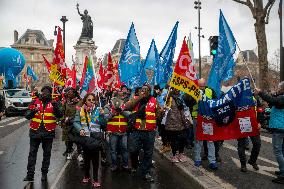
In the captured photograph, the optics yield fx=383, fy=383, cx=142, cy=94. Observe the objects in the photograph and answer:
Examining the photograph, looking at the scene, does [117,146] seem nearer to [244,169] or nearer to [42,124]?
[42,124]

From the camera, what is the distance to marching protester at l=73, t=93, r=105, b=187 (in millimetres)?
6977

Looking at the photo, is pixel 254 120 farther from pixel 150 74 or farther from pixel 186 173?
pixel 150 74

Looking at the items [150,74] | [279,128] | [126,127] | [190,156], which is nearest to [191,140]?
[190,156]

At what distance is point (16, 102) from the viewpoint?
948 inches

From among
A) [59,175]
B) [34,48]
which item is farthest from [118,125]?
[34,48]

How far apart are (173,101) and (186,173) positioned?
5.84ft

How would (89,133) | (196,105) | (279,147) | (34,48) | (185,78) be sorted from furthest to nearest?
1. (34,48)
2. (196,105)
3. (185,78)
4. (279,147)
5. (89,133)

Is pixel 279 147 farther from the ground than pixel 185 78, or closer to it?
closer to it

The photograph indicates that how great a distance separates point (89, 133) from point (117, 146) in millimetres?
1416

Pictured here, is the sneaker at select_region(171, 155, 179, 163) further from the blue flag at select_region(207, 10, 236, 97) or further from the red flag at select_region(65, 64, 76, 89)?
the red flag at select_region(65, 64, 76, 89)

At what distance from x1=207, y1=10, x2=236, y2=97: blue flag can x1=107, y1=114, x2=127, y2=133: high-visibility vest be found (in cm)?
202

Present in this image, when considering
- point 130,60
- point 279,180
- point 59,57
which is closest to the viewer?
point 279,180

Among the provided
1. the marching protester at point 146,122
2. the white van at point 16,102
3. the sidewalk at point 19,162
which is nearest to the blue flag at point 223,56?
the marching protester at point 146,122

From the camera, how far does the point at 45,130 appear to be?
23.8 ft
